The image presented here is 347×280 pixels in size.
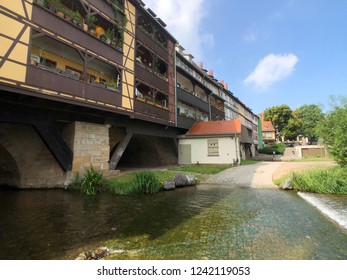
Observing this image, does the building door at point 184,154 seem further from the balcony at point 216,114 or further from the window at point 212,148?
the balcony at point 216,114

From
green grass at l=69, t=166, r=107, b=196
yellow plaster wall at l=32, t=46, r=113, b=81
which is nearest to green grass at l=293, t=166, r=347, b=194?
green grass at l=69, t=166, r=107, b=196

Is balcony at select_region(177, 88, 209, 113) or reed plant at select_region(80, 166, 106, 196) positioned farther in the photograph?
balcony at select_region(177, 88, 209, 113)

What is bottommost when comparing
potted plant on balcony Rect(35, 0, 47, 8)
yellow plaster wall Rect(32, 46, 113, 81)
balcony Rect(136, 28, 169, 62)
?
yellow plaster wall Rect(32, 46, 113, 81)

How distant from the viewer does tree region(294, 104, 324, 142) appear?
2122 inches

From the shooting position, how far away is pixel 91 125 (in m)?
13.0

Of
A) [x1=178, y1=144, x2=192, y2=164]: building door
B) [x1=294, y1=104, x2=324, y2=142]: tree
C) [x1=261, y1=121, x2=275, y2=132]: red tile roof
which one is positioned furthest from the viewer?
[x1=261, y1=121, x2=275, y2=132]: red tile roof

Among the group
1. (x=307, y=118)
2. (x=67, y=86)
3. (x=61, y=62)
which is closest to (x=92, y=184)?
(x=67, y=86)

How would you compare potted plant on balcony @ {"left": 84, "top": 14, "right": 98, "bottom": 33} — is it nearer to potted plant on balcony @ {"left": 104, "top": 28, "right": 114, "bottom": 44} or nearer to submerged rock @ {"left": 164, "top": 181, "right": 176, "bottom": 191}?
potted plant on balcony @ {"left": 104, "top": 28, "right": 114, "bottom": 44}

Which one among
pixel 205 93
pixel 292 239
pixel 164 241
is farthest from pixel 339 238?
pixel 205 93

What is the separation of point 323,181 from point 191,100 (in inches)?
652

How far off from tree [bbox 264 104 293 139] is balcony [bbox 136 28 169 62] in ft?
154

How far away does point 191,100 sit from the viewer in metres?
24.3
